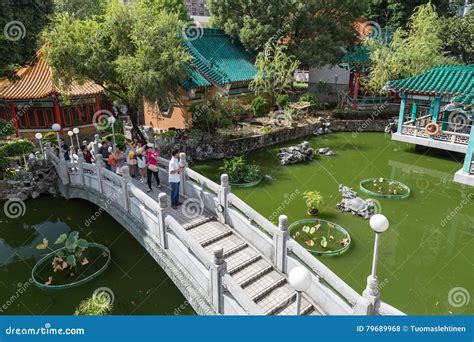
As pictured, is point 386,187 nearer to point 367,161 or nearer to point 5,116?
point 367,161

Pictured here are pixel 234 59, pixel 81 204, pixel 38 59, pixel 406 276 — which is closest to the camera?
pixel 406 276

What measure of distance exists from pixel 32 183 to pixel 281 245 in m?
11.8

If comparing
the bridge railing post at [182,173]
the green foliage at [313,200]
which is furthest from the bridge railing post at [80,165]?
the green foliage at [313,200]

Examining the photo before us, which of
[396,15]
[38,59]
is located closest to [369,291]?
[38,59]

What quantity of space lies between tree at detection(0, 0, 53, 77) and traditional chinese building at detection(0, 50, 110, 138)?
3.39ft

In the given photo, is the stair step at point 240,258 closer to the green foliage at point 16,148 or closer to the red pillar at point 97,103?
the green foliage at point 16,148

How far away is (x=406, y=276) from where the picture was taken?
367 inches

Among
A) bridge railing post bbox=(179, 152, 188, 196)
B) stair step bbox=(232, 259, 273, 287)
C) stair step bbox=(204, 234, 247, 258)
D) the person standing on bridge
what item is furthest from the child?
stair step bbox=(232, 259, 273, 287)

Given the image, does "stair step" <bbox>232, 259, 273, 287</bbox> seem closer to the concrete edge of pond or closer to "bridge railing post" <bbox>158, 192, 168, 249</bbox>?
the concrete edge of pond

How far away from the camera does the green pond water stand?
8914 mm

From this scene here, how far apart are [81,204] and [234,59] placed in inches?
620

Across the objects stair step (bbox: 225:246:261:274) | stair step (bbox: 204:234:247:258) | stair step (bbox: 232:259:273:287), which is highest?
stair step (bbox: 204:234:247:258)

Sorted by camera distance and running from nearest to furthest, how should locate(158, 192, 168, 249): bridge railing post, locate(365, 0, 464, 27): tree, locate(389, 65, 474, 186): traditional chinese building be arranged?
locate(158, 192, 168, 249): bridge railing post → locate(389, 65, 474, 186): traditional chinese building → locate(365, 0, 464, 27): tree

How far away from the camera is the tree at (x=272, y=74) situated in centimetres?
2317
